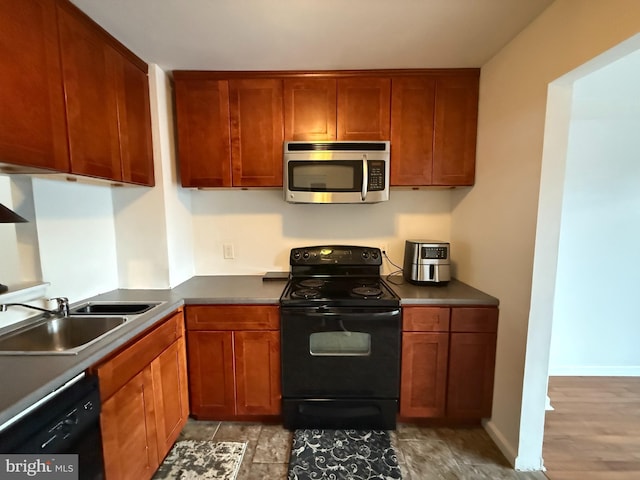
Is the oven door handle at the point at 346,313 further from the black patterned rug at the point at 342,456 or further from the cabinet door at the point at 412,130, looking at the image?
the cabinet door at the point at 412,130

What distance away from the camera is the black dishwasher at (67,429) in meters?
0.81

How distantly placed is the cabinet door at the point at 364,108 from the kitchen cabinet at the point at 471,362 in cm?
132

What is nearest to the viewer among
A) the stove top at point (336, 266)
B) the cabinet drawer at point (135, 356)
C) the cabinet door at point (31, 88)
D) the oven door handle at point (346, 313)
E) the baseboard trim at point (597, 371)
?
the cabinet door at point (31, 88)

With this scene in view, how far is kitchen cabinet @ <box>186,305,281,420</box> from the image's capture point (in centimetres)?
180

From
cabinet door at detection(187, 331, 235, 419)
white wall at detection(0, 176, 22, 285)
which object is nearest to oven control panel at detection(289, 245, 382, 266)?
cabinet door at detection(187, 331, 235, 419)

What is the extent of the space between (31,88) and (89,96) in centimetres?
31

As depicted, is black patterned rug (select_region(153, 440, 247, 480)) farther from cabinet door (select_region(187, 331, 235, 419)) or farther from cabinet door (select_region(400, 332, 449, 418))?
cabinet door (select_region(400, 332, 449, 418))

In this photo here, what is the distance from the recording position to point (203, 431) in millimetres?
1845

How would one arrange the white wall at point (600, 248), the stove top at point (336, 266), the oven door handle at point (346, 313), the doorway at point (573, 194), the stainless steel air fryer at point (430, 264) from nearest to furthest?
the doorway at point (573, 194) → the oven door handle at point (346, 313) → the stainless steel air fryer at point (430, 264) → the stove top at point (336, 266) → the white wall at point (600, 248)

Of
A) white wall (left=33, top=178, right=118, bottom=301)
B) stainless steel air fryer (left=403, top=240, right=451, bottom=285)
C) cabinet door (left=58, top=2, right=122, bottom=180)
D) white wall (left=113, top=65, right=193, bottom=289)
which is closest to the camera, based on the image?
cabinet door (left=58, top=2, right=122, bottom=180)

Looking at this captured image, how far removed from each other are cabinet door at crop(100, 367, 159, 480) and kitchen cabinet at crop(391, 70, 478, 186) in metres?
1.92

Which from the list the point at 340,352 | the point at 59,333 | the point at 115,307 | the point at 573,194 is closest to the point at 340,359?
the point at 340,352

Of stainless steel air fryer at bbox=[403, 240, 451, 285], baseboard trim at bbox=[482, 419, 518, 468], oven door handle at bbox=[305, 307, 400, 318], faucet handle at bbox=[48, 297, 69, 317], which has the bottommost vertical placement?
baseboard trim at bbox=[482, 419, 518, 468]

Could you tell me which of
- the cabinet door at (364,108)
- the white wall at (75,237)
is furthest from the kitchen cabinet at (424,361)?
the white wall at (75,237)
